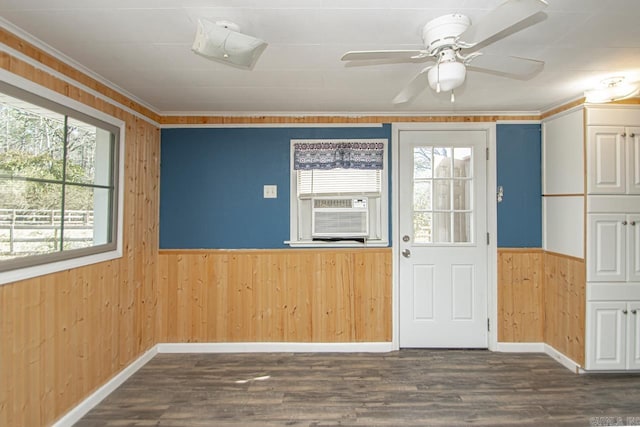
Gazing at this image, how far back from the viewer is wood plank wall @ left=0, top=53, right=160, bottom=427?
5.92 ft

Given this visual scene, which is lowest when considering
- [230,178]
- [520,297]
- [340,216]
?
[520,297]

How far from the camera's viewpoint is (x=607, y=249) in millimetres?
2734

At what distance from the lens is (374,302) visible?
3297 mm

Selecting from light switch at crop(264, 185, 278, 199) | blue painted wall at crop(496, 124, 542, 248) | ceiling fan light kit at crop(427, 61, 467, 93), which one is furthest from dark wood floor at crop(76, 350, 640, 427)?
ceiling fan light kit at crop(427, 61, 467, 93)

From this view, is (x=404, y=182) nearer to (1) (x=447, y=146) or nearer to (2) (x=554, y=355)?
(1) (x=447, y=146)

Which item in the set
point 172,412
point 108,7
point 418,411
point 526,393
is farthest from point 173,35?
point 526,393

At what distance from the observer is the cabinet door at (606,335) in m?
2.74

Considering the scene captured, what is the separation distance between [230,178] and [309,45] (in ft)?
5.64

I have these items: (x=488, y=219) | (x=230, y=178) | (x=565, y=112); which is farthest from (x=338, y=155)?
(x=565, y=112)

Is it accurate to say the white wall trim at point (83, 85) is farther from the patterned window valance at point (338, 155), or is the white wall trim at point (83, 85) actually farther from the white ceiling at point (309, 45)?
the patterned window valance at point (338, 155)

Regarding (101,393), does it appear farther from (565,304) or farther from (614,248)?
(614,248)

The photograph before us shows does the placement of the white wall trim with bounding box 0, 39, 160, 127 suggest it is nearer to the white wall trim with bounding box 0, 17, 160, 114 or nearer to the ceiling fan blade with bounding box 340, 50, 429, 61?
the white wall trim with bounding box 0, 17, 160, 114

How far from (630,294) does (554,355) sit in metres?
0.83

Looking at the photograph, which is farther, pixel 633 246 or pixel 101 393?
pixel 633 246
